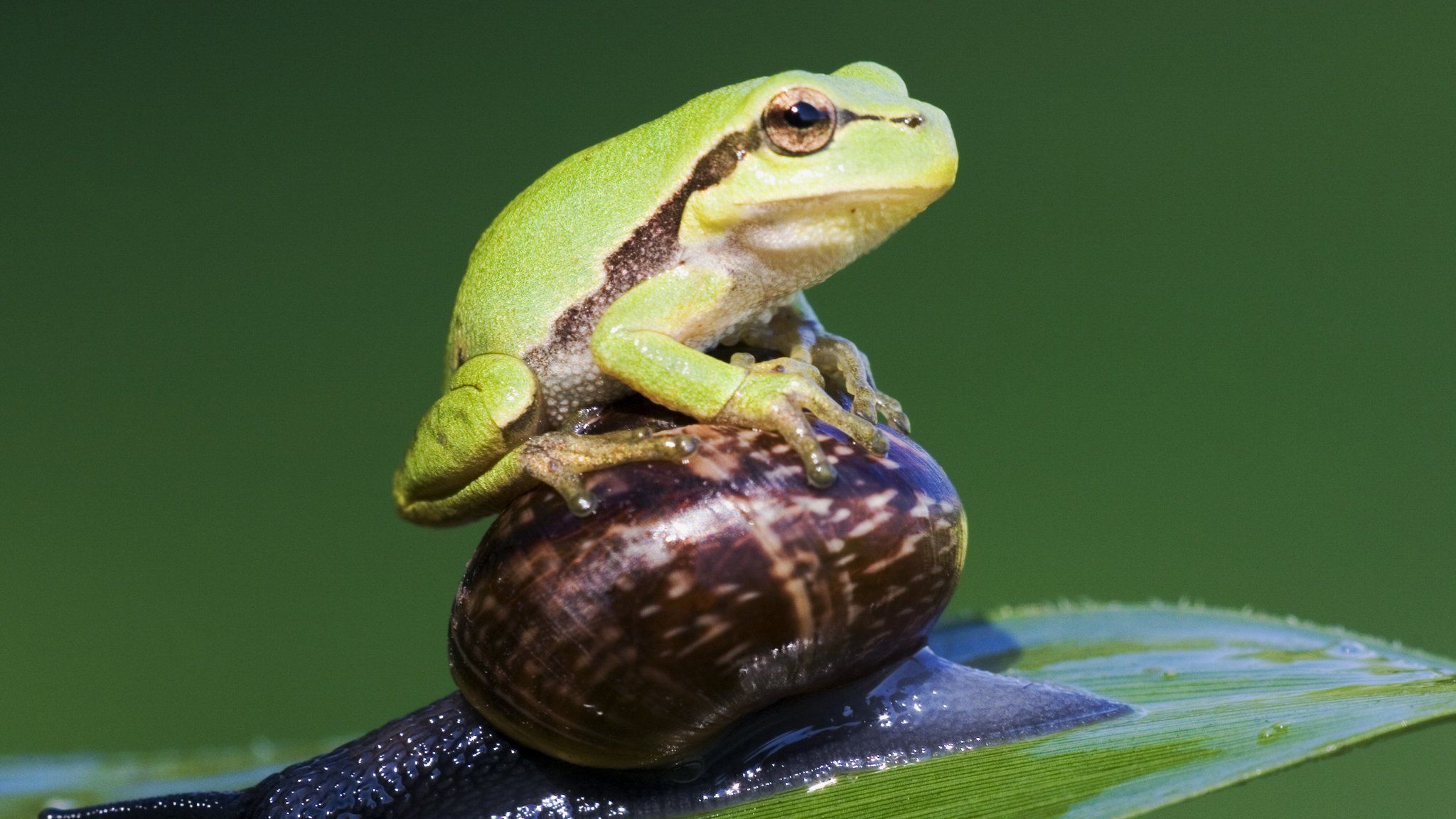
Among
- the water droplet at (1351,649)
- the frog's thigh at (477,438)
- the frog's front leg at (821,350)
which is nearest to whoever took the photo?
the frog's thigh at (477,438)

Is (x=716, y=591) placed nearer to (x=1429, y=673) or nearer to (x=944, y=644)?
(x=944, y=644)

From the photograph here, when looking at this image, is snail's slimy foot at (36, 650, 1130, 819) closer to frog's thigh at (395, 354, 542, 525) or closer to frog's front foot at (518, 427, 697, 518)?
frog's thigh at (395, 354, 542, 525)

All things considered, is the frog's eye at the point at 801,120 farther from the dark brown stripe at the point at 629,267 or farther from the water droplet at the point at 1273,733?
the water droplet at the point at 1273,733

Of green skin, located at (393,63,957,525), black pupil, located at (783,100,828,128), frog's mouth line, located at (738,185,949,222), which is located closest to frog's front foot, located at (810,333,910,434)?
green skin, located at (393,63,957,525)

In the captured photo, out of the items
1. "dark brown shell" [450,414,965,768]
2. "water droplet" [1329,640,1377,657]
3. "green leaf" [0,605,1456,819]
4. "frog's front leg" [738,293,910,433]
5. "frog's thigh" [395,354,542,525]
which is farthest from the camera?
"frog's front leg" [738,293,910,433]

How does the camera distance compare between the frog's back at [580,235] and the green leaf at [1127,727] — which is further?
the frog's back at [580,235]

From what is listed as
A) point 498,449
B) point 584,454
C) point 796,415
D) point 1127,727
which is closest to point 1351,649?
point 1127,727

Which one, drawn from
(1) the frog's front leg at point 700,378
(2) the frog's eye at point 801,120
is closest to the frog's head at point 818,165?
(2) the frog's eye at point 801,120
